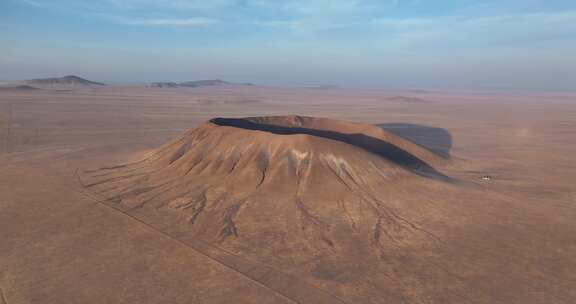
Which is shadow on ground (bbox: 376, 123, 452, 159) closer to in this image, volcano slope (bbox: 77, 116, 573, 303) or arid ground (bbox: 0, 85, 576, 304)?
arid ground (bbox: 0, 85, 576, 304)

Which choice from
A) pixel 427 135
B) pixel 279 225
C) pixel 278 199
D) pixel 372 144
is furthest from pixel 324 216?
pixel 427 135

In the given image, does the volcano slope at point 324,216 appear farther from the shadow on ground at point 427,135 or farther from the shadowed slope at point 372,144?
the shadow on ground at point 427,135

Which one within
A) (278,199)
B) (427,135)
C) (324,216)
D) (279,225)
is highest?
(427,135)

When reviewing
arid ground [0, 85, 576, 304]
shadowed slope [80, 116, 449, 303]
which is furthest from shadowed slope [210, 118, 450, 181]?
arid ground [0, 85, 576, 304]

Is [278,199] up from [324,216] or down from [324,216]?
up

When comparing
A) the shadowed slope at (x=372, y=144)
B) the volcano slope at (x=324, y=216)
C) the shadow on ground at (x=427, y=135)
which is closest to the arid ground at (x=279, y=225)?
the volcano slope at (x=324, y=216)

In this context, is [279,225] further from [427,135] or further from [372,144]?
[427,135]
